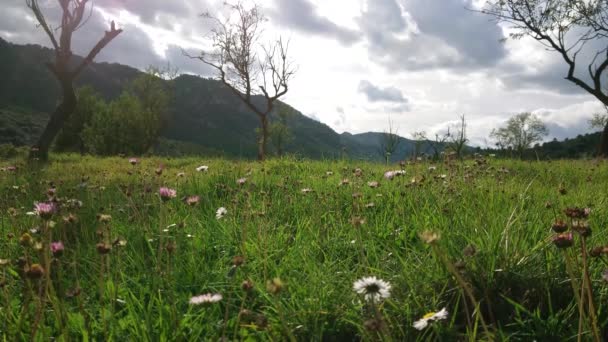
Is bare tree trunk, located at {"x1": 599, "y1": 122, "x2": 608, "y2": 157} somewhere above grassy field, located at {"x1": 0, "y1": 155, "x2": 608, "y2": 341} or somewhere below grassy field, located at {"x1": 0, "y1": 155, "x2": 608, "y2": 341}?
above

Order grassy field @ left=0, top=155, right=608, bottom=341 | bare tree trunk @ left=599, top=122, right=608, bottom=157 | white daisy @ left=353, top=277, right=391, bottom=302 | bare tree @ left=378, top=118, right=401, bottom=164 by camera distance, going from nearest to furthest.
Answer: white daisy @ left=353, top=277, right=391, bottom=302 → grassy field @ left=0, top=155, right=608, bottom=341 → bare tree @ left=378, top=118, right=401, bottom=164 → bare tree trunk @ left=599, top=122, right=608, bottom=157

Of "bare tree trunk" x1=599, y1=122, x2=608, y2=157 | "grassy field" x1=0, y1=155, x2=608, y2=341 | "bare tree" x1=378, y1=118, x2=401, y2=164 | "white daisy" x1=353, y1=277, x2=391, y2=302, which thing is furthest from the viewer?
"bare tree trunk" x1=599, y1=122, x2=608, y2=157

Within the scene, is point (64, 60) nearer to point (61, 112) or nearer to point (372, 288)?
point (61, 112)

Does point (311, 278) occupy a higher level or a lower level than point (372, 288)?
lower

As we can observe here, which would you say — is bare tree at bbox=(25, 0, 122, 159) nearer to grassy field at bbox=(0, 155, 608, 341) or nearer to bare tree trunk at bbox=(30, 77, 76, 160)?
bare tree trunk at bbox=(30, 77, 76, 160)

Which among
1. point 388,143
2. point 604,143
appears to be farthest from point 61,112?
point 604,143

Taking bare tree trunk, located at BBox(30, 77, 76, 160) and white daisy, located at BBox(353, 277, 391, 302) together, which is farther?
bare tree trunk, located at BBox(30, 77, 76, 160)

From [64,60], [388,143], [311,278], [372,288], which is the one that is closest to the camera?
[372,288]

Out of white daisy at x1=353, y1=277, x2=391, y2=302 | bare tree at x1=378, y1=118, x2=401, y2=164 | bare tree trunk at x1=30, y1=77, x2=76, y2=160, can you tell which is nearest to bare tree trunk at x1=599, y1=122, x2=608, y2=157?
bare tree at x1=378, y1=118, x2=401, y2=164

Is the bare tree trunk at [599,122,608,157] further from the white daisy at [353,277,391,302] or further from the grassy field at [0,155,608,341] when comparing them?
the white daisy at [353,277,391,302]

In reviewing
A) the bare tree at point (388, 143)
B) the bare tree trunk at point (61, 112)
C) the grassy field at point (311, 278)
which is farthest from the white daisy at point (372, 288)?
the bare tree trunk at point (61, 112)

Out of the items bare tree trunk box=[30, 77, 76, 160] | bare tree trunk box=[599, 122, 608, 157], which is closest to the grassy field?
bare tree trunk box=[30, 77, 76, 160]

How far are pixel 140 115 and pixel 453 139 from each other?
4276 cm

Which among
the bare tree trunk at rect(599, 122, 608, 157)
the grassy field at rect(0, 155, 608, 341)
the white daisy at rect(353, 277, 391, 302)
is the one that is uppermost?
the bare tree trunk at rect(599, 122, 608, 157)
